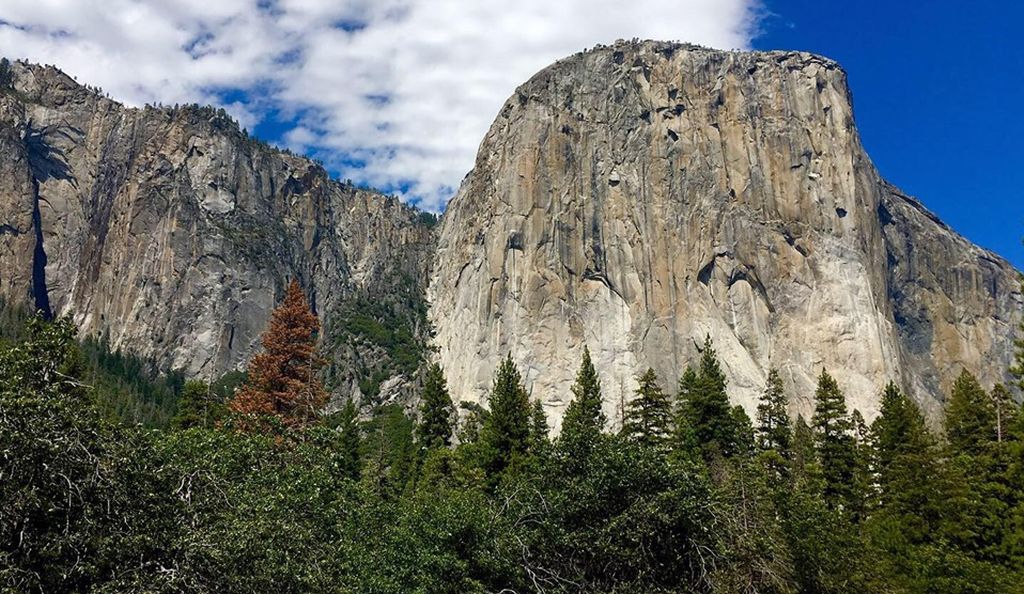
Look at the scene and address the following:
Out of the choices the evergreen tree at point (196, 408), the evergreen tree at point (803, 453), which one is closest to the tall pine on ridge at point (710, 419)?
the evergreen tree at point (803, 453)

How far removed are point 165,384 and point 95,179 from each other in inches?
2424

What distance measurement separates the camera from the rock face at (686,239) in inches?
4087

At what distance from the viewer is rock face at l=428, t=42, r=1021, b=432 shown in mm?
103812

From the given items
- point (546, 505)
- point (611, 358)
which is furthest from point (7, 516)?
point (611, 358)

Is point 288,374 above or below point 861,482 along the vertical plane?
above

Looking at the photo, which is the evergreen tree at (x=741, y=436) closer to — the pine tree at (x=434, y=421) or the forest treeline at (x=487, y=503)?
the forest treeline at (x=487, y=503)

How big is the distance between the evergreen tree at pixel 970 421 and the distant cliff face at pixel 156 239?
127 meters

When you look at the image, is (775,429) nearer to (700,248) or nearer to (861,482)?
(861,482)

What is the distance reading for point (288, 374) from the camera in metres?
40.7

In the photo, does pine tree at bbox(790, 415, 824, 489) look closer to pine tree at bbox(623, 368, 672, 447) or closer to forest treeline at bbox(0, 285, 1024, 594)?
forest treeline at bbox(0, 285, 1024, 594)

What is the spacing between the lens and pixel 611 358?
4107 inches

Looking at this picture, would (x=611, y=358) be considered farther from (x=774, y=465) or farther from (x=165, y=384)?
(x=165, y=384)

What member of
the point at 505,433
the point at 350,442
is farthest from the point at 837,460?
the point at 350,442

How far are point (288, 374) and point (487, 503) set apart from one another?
16.6 m
